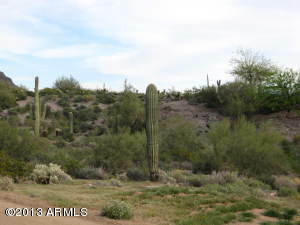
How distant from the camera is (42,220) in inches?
346

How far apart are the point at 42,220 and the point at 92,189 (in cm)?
613

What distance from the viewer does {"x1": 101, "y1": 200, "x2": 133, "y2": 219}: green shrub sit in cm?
1013

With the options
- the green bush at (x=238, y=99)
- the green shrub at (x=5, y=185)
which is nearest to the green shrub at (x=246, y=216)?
the green shrub at (x=5, y=185)

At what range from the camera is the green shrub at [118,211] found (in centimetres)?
1013

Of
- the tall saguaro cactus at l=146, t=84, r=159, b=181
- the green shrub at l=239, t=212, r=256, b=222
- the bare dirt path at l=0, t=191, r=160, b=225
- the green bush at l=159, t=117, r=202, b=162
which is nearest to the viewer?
the bare dirt path at l=0, t=191, r=160, b=225

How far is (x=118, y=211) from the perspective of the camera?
10148mm

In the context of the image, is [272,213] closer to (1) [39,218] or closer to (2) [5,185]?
(1) [39,218]

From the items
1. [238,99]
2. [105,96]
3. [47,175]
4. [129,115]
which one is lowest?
[47,175]

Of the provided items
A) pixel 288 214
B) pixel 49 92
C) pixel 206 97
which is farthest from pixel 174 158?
pixel 49 92

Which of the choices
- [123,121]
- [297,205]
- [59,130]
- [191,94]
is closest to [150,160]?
[297,205]

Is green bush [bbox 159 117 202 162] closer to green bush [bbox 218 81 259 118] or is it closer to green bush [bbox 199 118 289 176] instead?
green bush [bbox 199 118 289 176]

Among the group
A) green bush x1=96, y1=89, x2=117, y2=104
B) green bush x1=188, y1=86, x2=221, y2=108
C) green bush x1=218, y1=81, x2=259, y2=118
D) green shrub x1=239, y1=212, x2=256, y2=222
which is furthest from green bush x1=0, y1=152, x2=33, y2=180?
green bush x1=96, y1=89, x2=117, y2=104

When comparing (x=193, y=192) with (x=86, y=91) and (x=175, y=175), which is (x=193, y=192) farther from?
(x=86, y=91)

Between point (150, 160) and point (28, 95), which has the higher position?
point (28, 95)
